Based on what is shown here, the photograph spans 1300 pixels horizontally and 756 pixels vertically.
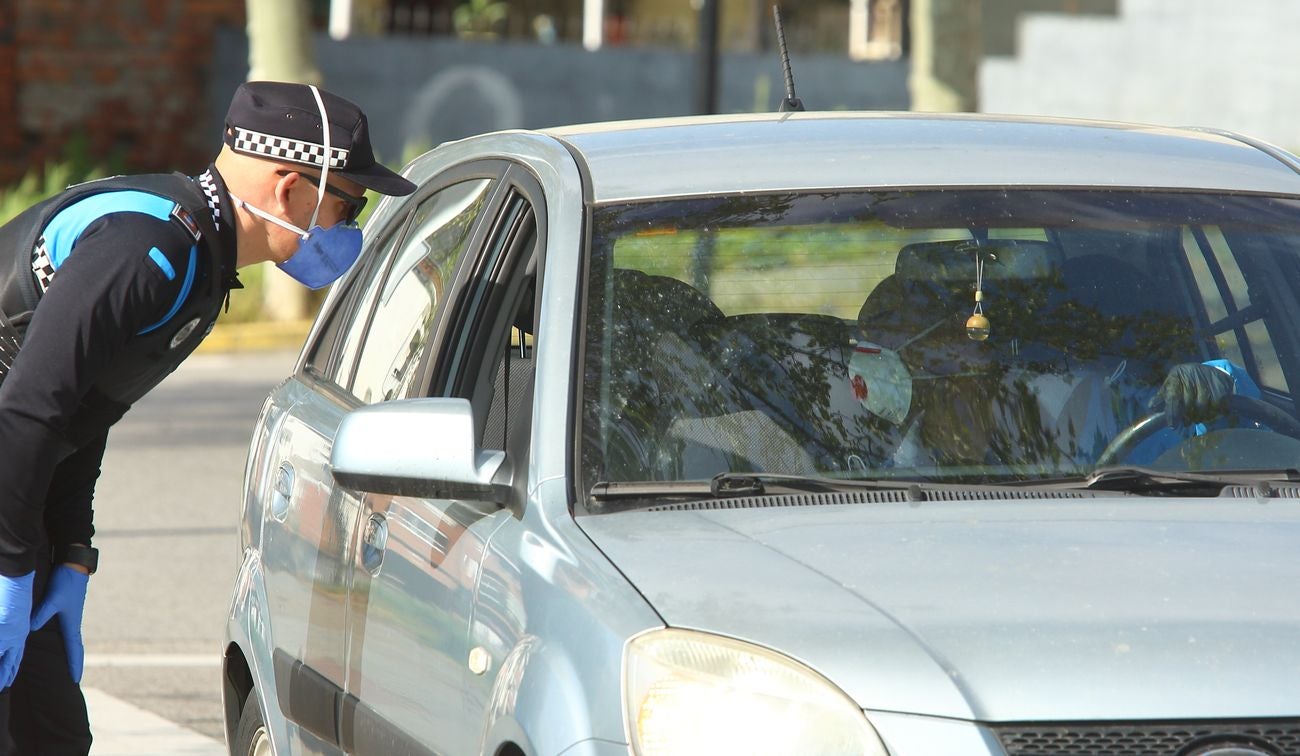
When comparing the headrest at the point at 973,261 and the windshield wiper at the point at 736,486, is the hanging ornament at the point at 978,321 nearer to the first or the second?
the headrest at the point at 973,261

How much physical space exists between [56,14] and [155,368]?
16.1m

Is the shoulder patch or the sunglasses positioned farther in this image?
the sunglasses

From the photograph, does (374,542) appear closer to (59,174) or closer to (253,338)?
(253,338)

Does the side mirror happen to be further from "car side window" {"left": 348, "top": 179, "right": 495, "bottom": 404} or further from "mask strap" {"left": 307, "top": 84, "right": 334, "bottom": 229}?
"mask strap" {"left": 307, "top": 84, "right": 334, "bottom": 229}

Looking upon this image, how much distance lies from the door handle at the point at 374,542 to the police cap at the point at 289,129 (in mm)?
729

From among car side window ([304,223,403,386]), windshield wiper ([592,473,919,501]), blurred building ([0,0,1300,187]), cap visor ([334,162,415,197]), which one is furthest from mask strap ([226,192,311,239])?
blurred building ([0,0,1300,187])

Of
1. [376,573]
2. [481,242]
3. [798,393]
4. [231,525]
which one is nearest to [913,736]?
[798,393]

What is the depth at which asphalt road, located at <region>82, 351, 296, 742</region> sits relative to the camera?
661 cm

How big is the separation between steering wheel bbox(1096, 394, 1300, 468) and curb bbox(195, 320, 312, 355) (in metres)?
11.7

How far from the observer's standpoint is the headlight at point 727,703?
254 centimetres

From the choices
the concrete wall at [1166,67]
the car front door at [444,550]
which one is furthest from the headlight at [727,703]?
the concrete wall at [1166,67]

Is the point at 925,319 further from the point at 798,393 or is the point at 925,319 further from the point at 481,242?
the point at 481,242

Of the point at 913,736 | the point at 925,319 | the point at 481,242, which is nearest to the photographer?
the point at 913,736

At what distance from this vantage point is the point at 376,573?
3520mm
